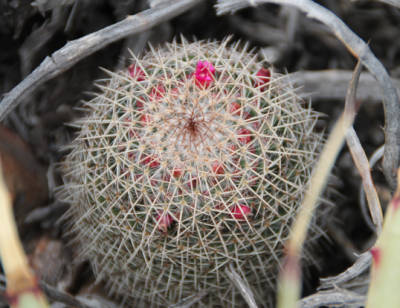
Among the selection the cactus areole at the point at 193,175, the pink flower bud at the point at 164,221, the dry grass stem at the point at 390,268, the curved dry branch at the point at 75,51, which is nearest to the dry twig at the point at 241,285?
the cactus areole at the point at 193,175

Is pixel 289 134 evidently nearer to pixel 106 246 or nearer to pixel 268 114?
pixel 268 114

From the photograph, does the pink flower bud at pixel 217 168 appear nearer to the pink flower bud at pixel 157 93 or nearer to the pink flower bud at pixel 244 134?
the pink flower bud at pixel 244 134

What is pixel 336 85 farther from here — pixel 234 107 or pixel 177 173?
pixel 177 173

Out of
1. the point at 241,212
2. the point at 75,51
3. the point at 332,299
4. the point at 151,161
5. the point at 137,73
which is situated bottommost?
the point at 332,299

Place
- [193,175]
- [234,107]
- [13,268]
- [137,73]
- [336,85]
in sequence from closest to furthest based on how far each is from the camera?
[13,268] → [193,175] → [234,107] → [137,73] → [336,85]

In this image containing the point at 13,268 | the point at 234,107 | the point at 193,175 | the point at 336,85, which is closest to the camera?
the point at 13,268

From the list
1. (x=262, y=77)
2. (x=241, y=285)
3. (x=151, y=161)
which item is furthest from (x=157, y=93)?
(x=241, y=285)

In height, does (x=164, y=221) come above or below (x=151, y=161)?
below
